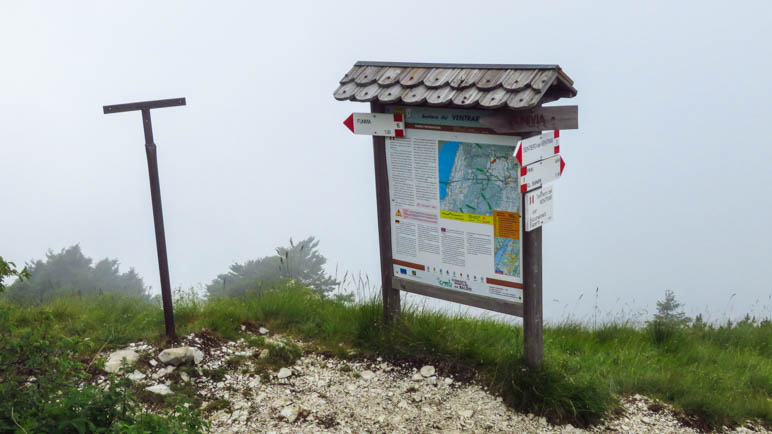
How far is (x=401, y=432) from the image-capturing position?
6020mm

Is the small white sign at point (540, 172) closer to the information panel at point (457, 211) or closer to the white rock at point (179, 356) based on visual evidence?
the information panel at point (457, 211)

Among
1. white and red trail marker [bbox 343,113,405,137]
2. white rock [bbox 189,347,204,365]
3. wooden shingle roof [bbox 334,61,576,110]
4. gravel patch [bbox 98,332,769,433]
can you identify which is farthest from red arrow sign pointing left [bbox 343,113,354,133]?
white rock [bbox 189,347,204,365]

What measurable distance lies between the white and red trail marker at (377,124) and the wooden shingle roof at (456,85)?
0.19 m

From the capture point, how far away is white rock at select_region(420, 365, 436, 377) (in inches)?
271

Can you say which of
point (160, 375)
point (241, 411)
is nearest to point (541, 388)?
point (241, 411)

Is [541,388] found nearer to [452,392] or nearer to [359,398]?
[452,392]

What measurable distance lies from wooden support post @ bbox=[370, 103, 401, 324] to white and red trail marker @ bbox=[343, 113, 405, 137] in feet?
0.32

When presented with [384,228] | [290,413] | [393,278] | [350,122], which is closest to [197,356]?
[290,413]

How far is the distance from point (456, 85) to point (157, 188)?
330 cm

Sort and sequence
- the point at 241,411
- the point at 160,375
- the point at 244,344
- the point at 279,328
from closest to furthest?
the point at 241,411, the point at 160,375, the point at 244,344, the point at 279,328

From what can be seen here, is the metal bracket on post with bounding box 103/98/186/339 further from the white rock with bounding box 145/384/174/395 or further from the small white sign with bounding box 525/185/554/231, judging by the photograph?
the small white sign with bounding box 525/185/554/231

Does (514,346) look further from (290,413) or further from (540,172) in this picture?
(290,413)

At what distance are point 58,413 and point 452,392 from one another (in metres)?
3.51

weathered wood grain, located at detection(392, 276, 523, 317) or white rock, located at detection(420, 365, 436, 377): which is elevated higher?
weathered wood grain, located at detection(392, 276, 523, 317)
